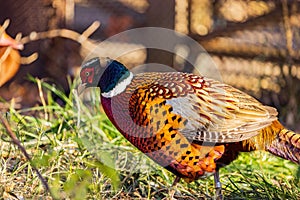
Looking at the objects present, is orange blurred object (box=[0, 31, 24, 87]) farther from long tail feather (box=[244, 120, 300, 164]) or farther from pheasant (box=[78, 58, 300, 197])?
long tail feather (box=[244, 120, 300, 164])

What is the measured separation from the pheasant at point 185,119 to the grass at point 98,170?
0.21m

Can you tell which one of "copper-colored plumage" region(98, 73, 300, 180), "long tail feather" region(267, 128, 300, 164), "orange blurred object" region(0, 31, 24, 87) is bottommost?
"orange blurred object" region(0, 31, 24, 87)

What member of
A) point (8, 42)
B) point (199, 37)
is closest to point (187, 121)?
point (8, 42)

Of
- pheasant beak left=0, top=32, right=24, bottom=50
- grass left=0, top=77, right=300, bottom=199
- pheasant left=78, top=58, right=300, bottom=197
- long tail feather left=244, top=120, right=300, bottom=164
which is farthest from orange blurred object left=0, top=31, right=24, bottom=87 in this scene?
long tail feather left=244, top=120, right=300, bottom=164

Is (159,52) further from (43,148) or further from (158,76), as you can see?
(158,76)

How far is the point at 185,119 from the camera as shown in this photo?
322 cm

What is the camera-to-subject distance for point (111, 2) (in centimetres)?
619

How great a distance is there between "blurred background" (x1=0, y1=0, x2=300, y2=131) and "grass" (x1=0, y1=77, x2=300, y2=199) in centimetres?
143

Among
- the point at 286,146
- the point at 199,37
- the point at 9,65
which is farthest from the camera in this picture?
the point at 199,37

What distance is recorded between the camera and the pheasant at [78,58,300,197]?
3205mm

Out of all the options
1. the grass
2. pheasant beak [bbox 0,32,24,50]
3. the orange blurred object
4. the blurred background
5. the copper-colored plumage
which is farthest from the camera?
the blurred background

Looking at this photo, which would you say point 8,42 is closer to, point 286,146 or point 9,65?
point 9,65

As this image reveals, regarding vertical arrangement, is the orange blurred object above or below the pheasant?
below

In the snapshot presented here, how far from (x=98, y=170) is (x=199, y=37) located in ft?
9.02
